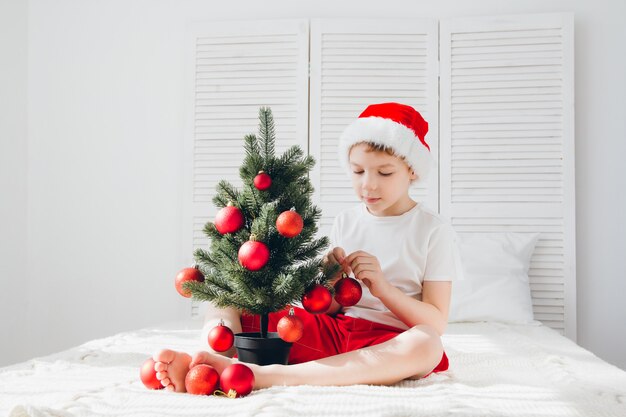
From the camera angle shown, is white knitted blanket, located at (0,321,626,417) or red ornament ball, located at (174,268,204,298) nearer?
white knitted blanket, located at (0,321,626,417)

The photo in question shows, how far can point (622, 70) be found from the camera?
297 cm

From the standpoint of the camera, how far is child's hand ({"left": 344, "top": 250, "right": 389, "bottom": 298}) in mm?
1473

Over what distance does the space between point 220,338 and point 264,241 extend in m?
0.22

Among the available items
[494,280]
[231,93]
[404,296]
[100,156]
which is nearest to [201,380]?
[404,296]

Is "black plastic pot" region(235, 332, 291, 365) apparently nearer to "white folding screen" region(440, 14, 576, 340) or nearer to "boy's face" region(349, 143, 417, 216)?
"boy's face" region(349, 143, 417, 216)

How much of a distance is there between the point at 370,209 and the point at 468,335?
2.45 ft

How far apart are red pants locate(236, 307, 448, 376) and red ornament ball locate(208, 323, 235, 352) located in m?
0.23

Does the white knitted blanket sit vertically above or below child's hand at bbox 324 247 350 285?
below

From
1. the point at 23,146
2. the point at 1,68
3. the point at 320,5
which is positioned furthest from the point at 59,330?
the point at 320,5

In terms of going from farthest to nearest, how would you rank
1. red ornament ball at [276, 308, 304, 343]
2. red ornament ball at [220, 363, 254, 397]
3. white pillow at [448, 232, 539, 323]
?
white pillow at [448, 232, 539, 323] → red ornament ball at [276, 308, 304, 343] → red ornament ball at [220, 363, 254, 397]

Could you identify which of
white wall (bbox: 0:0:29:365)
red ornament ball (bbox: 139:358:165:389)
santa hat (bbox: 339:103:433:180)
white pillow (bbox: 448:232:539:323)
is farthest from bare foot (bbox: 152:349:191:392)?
white wall (bbox: 0:0:29:365)

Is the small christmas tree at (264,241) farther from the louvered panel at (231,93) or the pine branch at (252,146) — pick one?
the louvered panel at (231,93)

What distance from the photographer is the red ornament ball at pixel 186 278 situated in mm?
1396

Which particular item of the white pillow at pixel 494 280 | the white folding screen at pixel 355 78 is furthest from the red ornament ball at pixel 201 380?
the white folding screen at pixel 355 78
